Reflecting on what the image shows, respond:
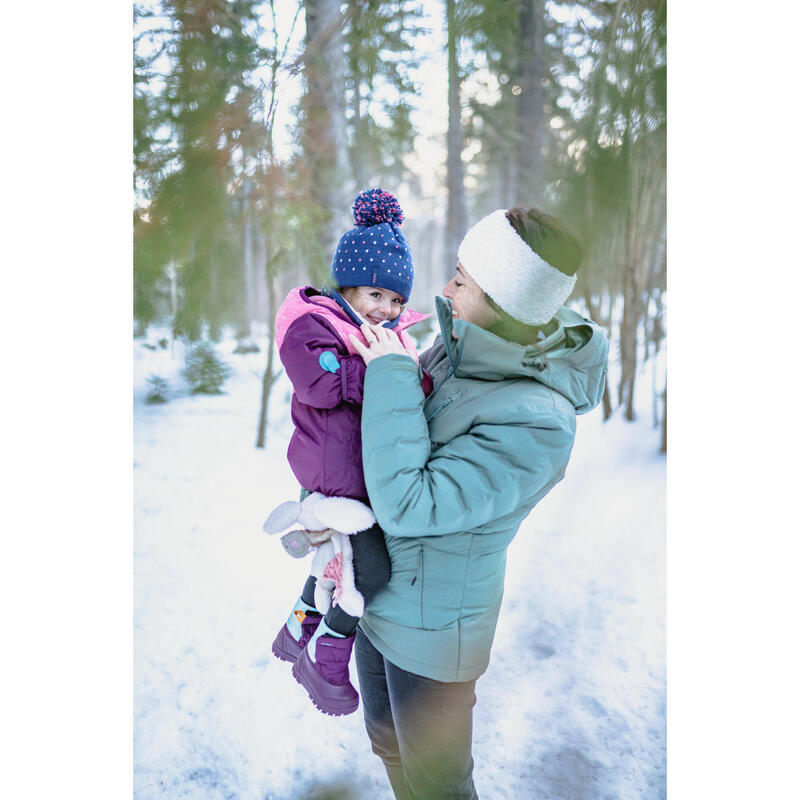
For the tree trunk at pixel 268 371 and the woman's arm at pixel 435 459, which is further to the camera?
the tree trunk at pixel 268 371

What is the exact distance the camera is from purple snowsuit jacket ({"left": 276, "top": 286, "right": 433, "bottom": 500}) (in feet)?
3.32

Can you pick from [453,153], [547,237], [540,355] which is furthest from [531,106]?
[540,355]

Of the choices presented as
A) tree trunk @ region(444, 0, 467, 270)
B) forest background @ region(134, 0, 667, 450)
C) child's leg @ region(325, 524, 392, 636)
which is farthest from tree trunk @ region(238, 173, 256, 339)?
child's leg @ region(325, 524, 392, 636)

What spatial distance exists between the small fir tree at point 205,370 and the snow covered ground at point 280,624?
1.5 inches

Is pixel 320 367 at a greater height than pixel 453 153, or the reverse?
pixel 453 153

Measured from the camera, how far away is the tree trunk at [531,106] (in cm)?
140

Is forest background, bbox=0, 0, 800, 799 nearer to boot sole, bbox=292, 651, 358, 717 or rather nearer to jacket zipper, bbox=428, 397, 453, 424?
boot sole, bbox=292, 651, 358, 717

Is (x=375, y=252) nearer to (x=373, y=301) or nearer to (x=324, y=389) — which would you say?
(x=373, y=301)

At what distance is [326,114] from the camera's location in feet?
5.45

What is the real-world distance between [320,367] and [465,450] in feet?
0.89
